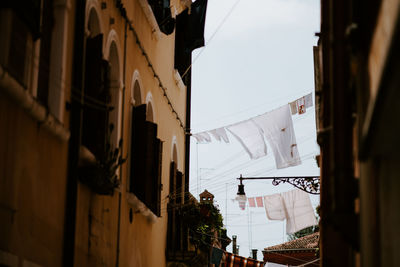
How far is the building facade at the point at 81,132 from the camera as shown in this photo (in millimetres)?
6469

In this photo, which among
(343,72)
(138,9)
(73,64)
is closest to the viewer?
(343,72)

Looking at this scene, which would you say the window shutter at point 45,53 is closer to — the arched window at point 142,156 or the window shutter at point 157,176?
the arched window at point 142,156

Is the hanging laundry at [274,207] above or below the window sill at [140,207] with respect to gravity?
above

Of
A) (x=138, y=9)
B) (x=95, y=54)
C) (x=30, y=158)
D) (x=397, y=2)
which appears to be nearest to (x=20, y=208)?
(x=30, y=158)

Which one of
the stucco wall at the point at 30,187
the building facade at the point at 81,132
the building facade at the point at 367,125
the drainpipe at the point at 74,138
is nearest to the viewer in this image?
the building facade at the point at 367,125

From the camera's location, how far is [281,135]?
17.9m

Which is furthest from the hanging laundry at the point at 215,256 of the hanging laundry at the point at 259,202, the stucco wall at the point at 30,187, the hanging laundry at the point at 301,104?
the stucco wall at the point at 30,187

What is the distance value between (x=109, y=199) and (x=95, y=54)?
2.23m

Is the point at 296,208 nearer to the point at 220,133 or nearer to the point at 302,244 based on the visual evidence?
the point at 220,133

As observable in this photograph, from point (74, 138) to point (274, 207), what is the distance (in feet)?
64.1

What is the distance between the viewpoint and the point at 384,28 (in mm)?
4461

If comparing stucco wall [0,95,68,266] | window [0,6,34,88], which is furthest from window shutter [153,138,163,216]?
window [0,6,34,88]

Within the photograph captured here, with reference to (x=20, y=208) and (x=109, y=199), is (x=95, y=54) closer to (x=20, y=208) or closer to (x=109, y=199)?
(x=109, y=199)

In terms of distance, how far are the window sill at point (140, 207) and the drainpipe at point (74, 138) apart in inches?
124
